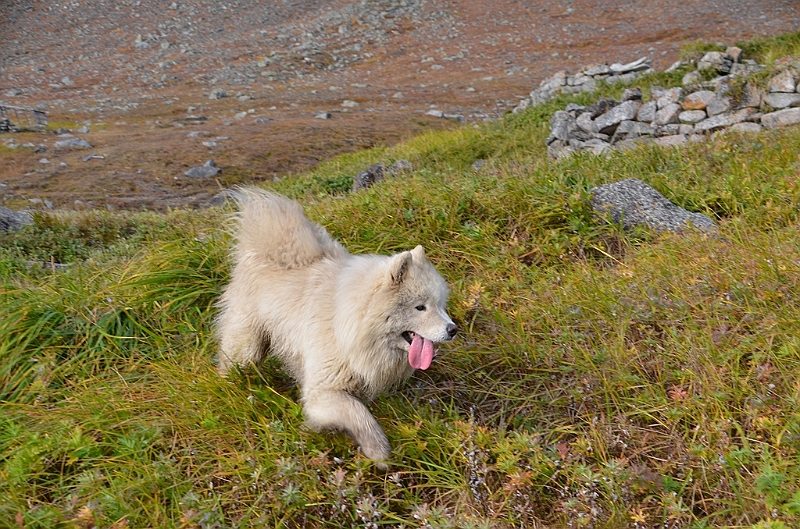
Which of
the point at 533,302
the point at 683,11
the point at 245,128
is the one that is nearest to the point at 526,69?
the point at 683,11

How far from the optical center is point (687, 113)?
10.2 metres

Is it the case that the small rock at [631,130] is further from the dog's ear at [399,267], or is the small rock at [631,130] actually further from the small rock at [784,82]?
the dog's ear at [399,267]

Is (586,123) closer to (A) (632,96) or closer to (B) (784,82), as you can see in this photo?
(A) (632,96)

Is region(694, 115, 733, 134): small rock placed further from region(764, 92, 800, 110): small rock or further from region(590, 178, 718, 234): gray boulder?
region(590, 178, 718, 234): gray boulder

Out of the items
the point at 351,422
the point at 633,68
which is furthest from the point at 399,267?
the point at 633,68

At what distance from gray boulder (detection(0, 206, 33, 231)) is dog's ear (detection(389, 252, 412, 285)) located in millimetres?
6213

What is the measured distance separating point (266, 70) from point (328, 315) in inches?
1168

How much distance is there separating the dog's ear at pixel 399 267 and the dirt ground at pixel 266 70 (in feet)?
32.7

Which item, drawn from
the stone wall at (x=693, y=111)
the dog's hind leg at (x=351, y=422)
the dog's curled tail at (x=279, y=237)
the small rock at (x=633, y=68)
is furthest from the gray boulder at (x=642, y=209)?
the small rock at (x=633, y=68)

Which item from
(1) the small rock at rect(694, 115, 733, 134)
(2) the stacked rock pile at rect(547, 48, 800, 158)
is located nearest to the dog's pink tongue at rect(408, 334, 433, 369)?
(2) the stacked rock pile at rect(547, 48, 800, 158)

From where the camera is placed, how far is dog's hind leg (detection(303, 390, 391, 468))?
2965 millimetres

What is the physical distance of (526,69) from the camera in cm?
2947

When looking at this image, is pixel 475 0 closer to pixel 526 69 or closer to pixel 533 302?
pixel 526 69

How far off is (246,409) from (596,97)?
11972 mm
